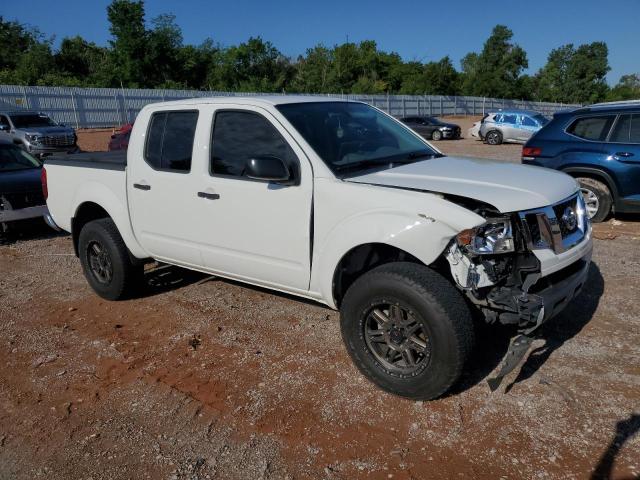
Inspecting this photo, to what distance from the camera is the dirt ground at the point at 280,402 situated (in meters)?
2.87

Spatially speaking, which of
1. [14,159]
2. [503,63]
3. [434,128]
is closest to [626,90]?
[503,63]

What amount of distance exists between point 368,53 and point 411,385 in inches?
2785

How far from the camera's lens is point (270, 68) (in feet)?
205

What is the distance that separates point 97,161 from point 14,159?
4.61m

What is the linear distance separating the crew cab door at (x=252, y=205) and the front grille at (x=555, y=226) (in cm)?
141

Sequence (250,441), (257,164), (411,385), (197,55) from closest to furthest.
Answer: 1. (250,441)
2. (411,385)
3. (257,164)
4. (197,55)

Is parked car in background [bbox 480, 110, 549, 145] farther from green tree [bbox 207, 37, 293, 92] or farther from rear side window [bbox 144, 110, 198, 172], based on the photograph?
green tree [bbox 207, 37, 293, 92]

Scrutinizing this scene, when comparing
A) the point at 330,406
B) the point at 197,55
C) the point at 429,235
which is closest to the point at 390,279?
the point at 429,235

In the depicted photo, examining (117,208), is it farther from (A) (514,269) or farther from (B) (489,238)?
(A) (514,269)

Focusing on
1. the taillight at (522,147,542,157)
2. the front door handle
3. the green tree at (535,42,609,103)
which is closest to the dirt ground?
the front door handle

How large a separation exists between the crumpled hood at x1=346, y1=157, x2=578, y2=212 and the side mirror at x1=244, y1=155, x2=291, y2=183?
475 millimetres

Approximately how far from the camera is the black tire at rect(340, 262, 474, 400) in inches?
120

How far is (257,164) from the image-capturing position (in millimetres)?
3506

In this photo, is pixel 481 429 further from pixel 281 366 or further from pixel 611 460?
pixel 281 366
